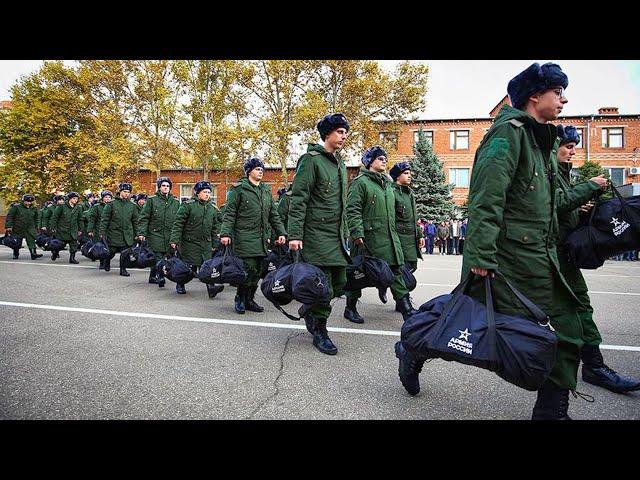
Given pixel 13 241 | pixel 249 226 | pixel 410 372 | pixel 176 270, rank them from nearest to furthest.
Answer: pixel 410 372, pixel 249 226, pixel 176 270, pixel 13 241

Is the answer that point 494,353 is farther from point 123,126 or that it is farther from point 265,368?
point 123,126

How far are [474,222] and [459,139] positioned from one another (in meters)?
38.4

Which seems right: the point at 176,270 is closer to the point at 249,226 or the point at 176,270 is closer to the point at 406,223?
the point at 249,226

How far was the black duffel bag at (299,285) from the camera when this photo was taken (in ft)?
12.8

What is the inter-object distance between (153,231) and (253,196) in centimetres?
416

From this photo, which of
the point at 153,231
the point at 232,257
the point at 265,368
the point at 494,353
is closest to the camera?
the point at 494,353

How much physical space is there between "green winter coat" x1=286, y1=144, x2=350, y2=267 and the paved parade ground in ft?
3.42

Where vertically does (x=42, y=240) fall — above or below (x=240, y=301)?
above

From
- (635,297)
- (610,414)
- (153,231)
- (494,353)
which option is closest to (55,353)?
(494,353)

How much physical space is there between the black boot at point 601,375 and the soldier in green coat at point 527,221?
112 cm

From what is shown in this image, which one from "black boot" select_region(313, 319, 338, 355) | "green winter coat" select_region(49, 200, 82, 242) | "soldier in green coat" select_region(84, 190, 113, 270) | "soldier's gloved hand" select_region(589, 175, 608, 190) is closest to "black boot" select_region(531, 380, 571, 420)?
"soldier's gloved hand" select_region(589, 175, 608, 190)

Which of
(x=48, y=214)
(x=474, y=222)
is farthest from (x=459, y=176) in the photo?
(x=474, y=222)

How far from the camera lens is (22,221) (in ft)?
49.6

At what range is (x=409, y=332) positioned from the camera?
2500 millimetres
